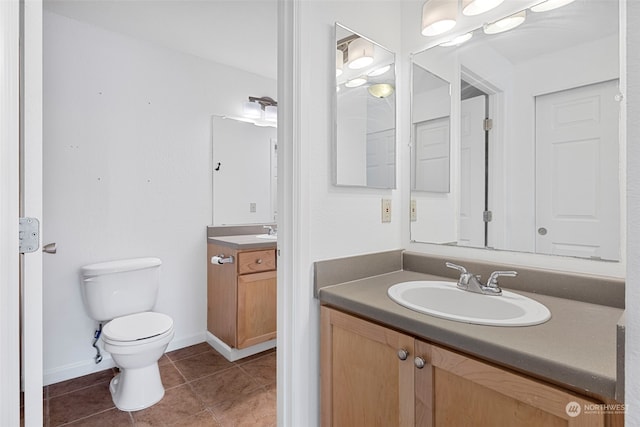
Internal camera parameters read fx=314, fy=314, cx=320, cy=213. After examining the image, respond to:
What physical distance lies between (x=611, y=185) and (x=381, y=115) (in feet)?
2.90

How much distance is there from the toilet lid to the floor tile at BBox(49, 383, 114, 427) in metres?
0.42

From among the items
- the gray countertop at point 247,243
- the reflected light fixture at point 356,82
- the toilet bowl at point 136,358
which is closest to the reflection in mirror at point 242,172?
the gray countertop at point 247,243

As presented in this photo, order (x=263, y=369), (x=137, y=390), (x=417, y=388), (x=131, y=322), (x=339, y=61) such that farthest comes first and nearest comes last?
(x=263, y=369)
(x=131, y=322)
(x=137, y=390)
(x=339, y=61)
(x=417, y=388)

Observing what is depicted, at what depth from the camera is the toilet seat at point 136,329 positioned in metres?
1.70

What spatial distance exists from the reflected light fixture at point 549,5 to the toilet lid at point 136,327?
2320mm

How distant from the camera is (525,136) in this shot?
4.00 ft

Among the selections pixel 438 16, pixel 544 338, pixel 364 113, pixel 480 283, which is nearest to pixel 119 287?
pixel 364 113

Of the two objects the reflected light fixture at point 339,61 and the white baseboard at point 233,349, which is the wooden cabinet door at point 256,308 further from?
the reflected light fixture at point 339,61

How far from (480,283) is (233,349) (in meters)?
Result: 1.80

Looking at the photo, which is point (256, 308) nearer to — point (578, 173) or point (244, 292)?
point (244, 292)

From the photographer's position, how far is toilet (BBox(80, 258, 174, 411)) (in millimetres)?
1723

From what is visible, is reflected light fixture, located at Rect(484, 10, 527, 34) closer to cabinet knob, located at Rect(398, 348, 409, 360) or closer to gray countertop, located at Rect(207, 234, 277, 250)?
cabinet knob, located at Rect(398, 348, 409, 360)

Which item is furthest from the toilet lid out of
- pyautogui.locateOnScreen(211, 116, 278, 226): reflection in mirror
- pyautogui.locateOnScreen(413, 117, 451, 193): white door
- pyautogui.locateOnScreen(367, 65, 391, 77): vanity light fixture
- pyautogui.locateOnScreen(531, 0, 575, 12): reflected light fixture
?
pyautogui.locateOnScreen(531, 0, 575, 12): reflected light fixture

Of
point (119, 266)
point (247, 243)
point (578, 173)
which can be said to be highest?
point (578, 173)
